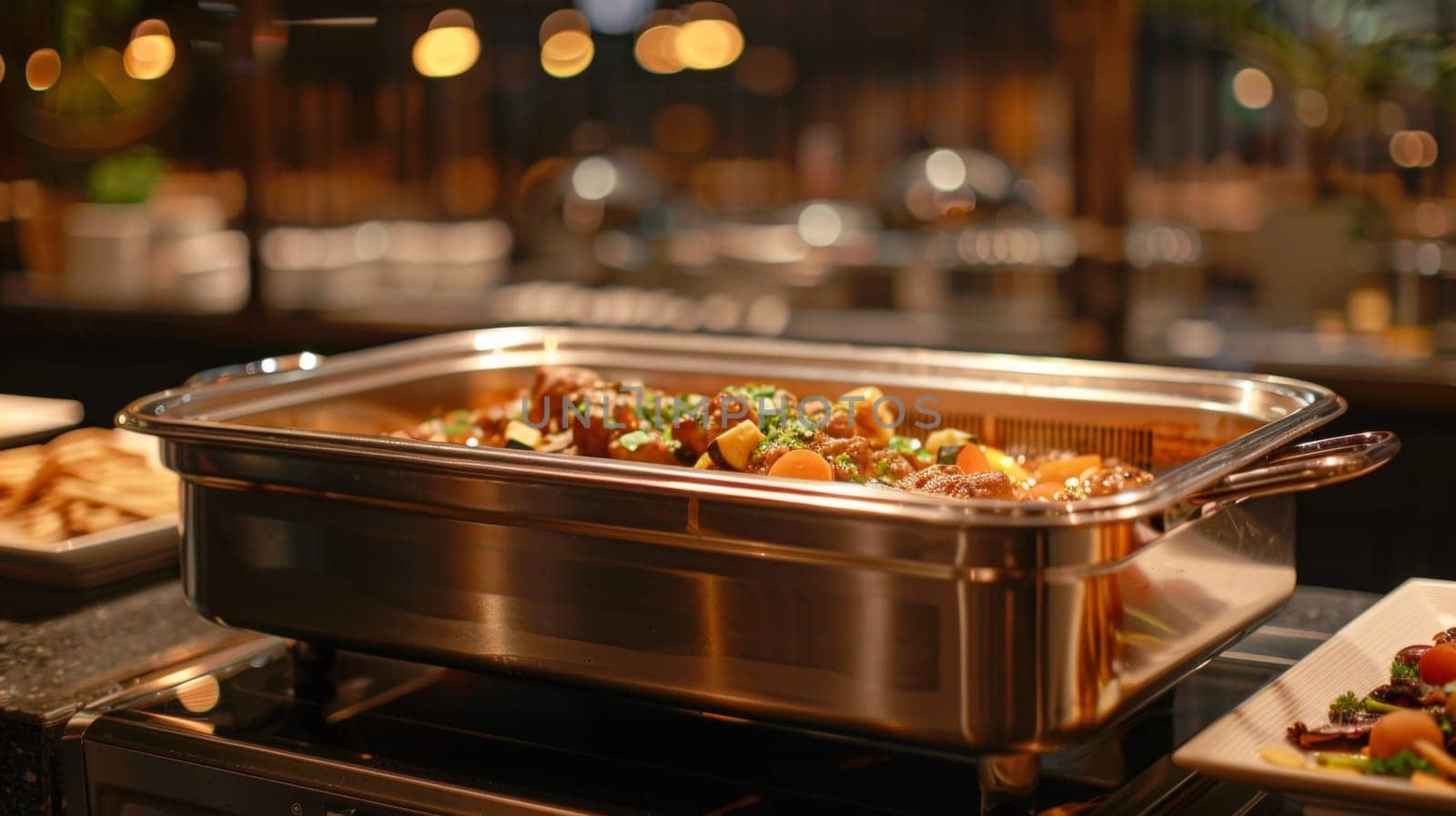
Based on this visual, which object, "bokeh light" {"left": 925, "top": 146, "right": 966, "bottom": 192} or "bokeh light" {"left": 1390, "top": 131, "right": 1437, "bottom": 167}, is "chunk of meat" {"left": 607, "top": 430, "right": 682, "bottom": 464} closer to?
"bokeh light" {"left": 925, "top": 146, "right": 966, "bottom": 192}

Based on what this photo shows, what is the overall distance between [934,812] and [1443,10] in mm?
4101

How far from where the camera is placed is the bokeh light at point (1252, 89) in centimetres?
751

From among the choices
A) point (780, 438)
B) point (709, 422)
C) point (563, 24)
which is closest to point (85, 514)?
point (709, 422)

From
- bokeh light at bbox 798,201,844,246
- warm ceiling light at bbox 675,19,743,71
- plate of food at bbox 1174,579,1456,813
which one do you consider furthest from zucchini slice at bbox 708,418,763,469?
bokeh light at bbox 798,201,844,246

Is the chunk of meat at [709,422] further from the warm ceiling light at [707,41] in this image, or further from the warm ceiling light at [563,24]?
the warm ceiling light at [563,24]

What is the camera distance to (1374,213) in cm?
352

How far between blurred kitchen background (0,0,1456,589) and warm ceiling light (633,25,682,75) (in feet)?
0.14

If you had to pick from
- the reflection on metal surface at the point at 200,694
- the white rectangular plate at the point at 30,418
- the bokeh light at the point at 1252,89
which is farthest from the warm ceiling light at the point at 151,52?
the bokeh light at the point at 1252,89

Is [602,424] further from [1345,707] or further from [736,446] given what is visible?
[1345,707]

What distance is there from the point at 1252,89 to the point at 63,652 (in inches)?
285

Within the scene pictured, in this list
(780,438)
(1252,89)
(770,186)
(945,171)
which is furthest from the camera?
(770,186)

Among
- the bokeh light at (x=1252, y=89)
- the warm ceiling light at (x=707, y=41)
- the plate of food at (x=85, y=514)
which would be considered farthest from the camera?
the bokeh light at (x=1252, y=89)

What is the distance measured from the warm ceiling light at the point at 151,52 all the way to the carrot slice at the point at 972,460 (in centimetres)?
372

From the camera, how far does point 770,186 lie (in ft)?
30.1
